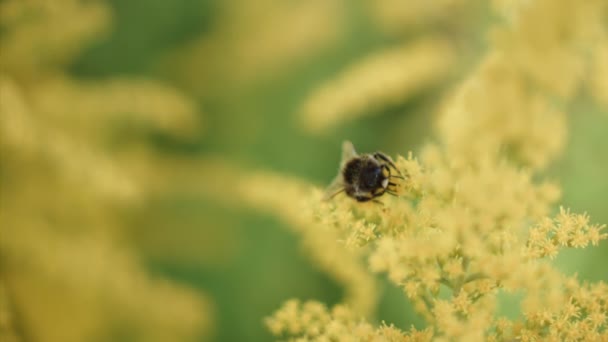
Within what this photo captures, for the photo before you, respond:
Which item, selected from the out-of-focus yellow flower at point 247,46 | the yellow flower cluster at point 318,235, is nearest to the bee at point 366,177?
the yellow flower cluster at point 318,235

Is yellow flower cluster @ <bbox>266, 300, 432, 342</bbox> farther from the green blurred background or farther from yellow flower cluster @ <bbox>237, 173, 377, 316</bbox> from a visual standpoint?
the green blurred background

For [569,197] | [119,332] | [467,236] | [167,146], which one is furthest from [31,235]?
[569,197]

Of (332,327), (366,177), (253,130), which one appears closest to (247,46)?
(253,130)

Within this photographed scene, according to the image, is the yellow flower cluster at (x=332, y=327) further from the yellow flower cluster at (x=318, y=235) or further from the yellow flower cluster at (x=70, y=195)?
the yellow flower cluster at (x=70, y=195)

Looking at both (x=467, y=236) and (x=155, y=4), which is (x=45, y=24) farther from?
(x=467, y=236)

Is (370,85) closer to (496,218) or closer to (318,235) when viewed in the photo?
(318,235)

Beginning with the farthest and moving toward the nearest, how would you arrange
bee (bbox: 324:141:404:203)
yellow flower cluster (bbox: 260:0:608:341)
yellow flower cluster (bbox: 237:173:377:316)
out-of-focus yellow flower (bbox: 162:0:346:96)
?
1. out-of-focus yellow flower (bbox: 162:0:346:96)
2. yellow flower cluster (bbox: 237:173:377:316)
3. bee (bbox: 324:141:404:203)
4. yellow flower cluster (bbox: 260:0:608:341)

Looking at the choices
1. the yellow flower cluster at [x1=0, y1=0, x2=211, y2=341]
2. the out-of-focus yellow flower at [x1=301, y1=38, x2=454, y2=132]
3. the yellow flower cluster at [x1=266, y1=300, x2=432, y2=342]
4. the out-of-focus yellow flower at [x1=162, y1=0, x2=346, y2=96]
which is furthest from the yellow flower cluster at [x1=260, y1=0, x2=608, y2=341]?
the out-of-focus yellow flower at [x1=162, y1=0, x2=346, y2=96]
